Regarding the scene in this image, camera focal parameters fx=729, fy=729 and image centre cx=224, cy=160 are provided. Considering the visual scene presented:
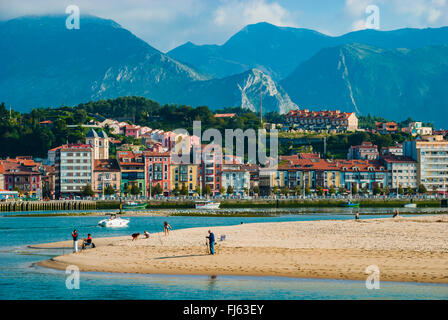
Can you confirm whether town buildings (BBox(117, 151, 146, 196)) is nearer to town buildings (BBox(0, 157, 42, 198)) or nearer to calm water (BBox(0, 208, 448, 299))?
town buildings (BBox(0, 157, 42, 198))

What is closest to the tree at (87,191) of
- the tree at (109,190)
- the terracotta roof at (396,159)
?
the tree at (109,190)

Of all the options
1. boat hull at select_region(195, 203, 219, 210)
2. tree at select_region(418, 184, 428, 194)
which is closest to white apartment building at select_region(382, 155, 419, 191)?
tree at select_region(418, 184, 428, 194)

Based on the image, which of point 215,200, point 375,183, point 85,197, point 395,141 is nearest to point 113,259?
point 215,200

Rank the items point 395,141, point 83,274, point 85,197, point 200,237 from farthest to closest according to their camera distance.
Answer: point 395,141 < point 85,197 < point 200,237 < point 83,274

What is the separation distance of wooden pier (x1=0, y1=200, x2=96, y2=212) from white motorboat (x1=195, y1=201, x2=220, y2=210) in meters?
17.0

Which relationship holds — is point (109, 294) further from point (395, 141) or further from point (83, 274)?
point (395, 141)

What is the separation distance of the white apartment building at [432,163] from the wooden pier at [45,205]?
7377 centimetres

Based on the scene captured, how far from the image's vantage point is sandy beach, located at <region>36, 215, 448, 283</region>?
3394 cm

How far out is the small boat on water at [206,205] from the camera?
116 m

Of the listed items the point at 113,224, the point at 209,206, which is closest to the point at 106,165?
the point at 209,206

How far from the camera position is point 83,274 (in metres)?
35.2
